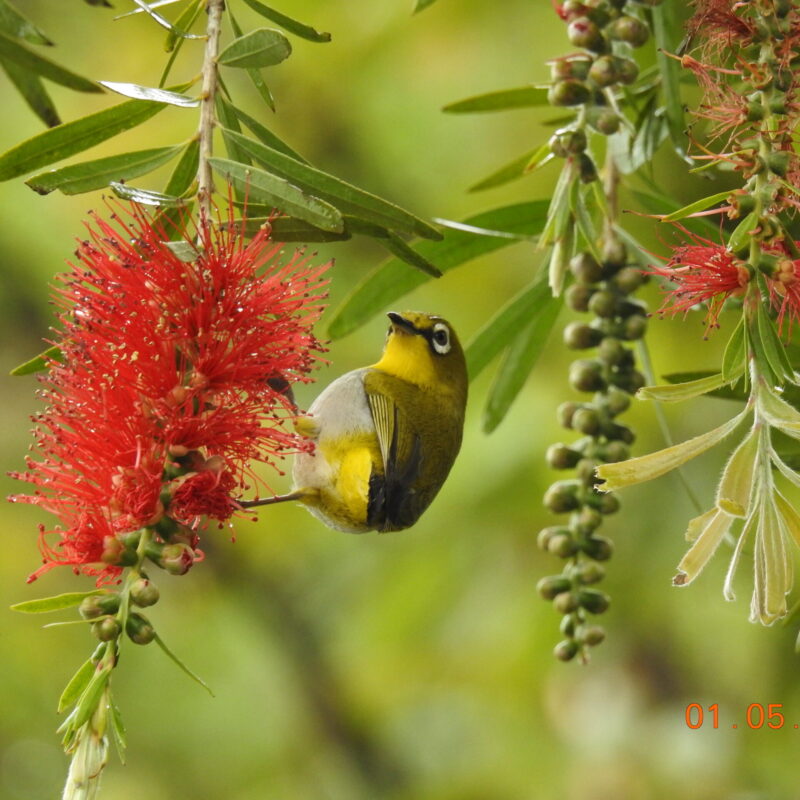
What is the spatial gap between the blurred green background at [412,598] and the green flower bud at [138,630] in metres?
2.08

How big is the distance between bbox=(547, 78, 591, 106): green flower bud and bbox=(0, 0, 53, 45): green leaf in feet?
2.29

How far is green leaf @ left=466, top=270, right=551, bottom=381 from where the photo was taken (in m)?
2.25

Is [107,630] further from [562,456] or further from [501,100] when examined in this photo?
[501,100]

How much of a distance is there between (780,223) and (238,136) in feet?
2.33

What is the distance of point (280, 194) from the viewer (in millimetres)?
1487

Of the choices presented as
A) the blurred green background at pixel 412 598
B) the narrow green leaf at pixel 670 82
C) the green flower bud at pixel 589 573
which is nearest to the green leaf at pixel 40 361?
the green flower bud at pixel 589 573

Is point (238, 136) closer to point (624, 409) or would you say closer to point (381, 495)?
point (624, 409)

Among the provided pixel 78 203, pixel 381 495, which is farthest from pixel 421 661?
pixel 78 203

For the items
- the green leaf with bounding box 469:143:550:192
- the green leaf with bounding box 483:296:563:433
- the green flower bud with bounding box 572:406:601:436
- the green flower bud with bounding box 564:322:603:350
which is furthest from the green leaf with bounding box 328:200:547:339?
the green flower bud with bounding box 572:406:601:436

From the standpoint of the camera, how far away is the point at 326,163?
4547mm

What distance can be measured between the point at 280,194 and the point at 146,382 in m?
0.29
